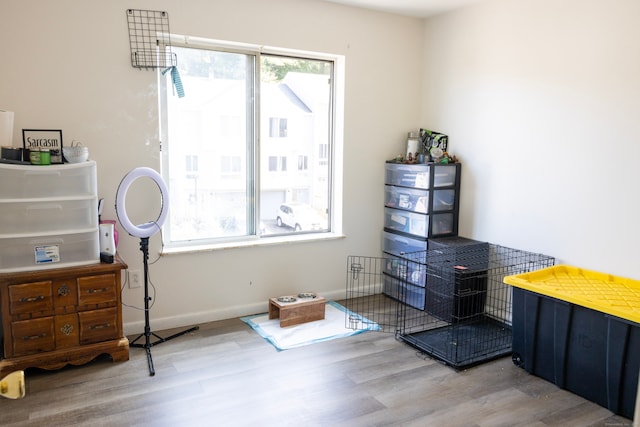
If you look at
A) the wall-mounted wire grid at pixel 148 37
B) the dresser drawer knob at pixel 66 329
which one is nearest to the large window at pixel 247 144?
the wall-mounted wire grid at pixel 148 37

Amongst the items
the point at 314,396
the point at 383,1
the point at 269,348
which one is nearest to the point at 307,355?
the point at 269,348

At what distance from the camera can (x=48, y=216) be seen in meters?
2.85

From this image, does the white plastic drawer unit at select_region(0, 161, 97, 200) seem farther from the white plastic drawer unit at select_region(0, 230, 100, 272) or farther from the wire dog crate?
the wire dog crate

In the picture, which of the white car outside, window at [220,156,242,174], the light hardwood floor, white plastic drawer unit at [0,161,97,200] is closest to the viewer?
the light hardwood floor

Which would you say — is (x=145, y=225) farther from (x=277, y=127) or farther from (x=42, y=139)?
(x=277, y=127)

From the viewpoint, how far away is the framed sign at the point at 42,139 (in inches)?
119

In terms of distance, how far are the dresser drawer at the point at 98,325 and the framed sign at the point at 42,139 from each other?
102cm

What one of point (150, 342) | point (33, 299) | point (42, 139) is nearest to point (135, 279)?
point (150, 342)

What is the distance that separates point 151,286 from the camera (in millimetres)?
3549

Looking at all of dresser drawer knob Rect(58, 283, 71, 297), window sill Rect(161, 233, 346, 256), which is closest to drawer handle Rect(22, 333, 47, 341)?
dresser drawer knob Rect(58, 283, 71, 297)

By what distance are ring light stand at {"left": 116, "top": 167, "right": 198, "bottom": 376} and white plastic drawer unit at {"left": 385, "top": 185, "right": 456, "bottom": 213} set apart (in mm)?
1994

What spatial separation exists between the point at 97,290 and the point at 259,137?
168 cm

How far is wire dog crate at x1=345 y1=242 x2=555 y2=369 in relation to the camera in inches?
132

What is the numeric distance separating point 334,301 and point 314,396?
1.62m
